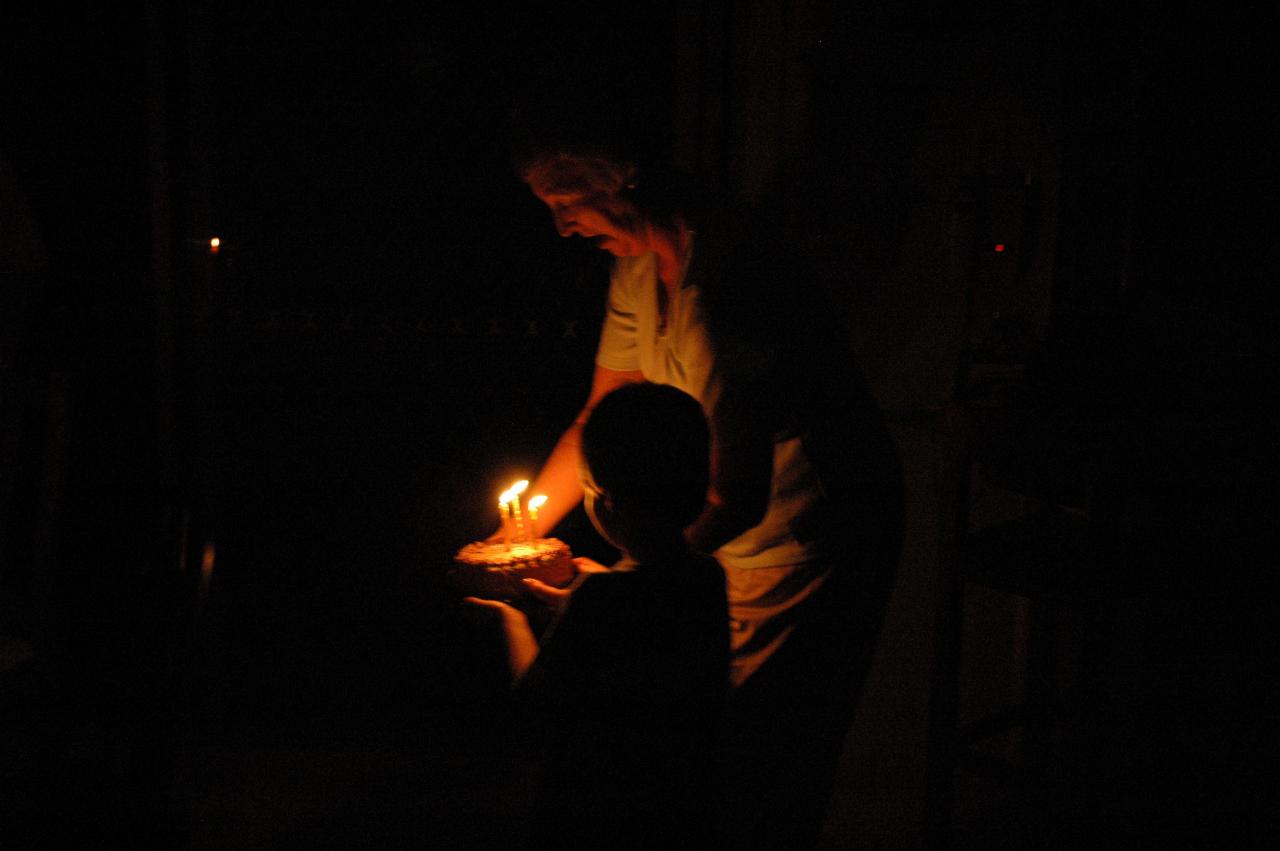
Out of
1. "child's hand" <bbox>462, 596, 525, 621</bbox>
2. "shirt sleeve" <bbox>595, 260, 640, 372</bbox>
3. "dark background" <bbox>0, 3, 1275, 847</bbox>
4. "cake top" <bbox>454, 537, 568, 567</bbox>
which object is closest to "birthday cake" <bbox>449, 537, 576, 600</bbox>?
"cake top" <bbox>454, 537, 568, 567</bbox>

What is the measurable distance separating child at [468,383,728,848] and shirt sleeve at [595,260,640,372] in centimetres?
64

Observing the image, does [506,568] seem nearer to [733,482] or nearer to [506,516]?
[506,516]

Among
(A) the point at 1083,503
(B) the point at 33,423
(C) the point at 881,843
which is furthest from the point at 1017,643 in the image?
(B) the point at 33,423

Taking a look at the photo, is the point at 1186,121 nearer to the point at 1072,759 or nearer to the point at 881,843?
the point at 1072,759

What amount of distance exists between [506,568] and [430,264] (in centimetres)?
153

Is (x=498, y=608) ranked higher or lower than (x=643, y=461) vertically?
lower

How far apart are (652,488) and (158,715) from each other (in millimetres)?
1140

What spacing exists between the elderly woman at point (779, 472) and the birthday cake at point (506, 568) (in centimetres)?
27

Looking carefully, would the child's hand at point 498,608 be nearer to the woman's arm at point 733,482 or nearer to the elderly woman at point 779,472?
the woman's arm at point 733,482

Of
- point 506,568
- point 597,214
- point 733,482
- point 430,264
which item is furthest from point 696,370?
point 430,264

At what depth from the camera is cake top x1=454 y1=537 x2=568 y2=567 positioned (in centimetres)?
167

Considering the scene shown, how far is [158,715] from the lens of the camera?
1970 mm

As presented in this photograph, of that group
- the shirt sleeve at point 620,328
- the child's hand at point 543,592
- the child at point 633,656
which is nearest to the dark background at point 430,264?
the shirt sleeve at point 620,328

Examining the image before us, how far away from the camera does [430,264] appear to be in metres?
2.97
